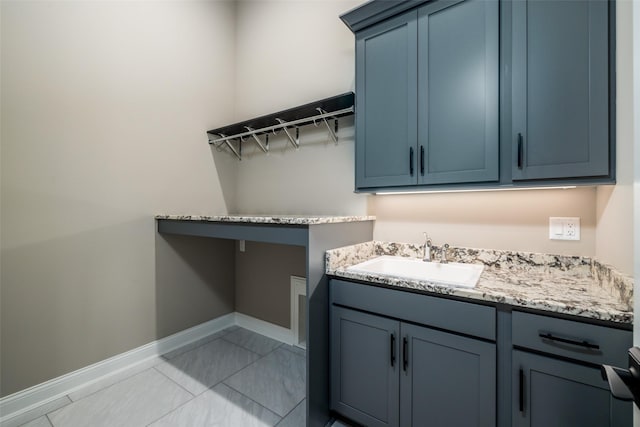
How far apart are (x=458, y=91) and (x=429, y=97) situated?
0.45 feet

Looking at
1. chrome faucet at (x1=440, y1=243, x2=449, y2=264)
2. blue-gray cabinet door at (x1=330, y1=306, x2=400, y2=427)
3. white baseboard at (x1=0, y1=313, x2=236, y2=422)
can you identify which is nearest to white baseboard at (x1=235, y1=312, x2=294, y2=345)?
white baseboard at (x1=0, y1=313, x2=236, y2=422)

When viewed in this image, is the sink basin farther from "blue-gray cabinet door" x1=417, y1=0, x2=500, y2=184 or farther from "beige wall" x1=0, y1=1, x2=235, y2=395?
"beige wall" x1=0, y1=1, x2=235, y2=395

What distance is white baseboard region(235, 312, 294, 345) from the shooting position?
2377 mm

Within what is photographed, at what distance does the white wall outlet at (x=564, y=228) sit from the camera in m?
1.35

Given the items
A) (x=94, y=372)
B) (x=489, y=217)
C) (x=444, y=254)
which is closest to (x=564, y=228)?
(x=489, y=217)

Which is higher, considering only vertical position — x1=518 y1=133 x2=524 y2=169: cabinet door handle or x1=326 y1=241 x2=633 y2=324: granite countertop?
x1=518 y1=133 x2=524 y2=169: cabinet door handle

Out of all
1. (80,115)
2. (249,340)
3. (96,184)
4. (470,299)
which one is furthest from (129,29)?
(470,299)

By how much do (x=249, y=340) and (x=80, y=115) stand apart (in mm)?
2086

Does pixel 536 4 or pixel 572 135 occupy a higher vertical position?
pixel 536 4

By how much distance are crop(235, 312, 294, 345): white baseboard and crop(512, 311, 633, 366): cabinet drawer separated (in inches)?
69.5

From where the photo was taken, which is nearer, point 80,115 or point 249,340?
point 80,115

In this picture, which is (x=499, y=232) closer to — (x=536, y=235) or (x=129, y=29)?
(x=536, y=235)

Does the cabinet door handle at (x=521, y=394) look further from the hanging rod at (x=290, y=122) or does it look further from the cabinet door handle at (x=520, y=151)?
the hanging rod at (x=290, y=122)

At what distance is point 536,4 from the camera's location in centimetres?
120
